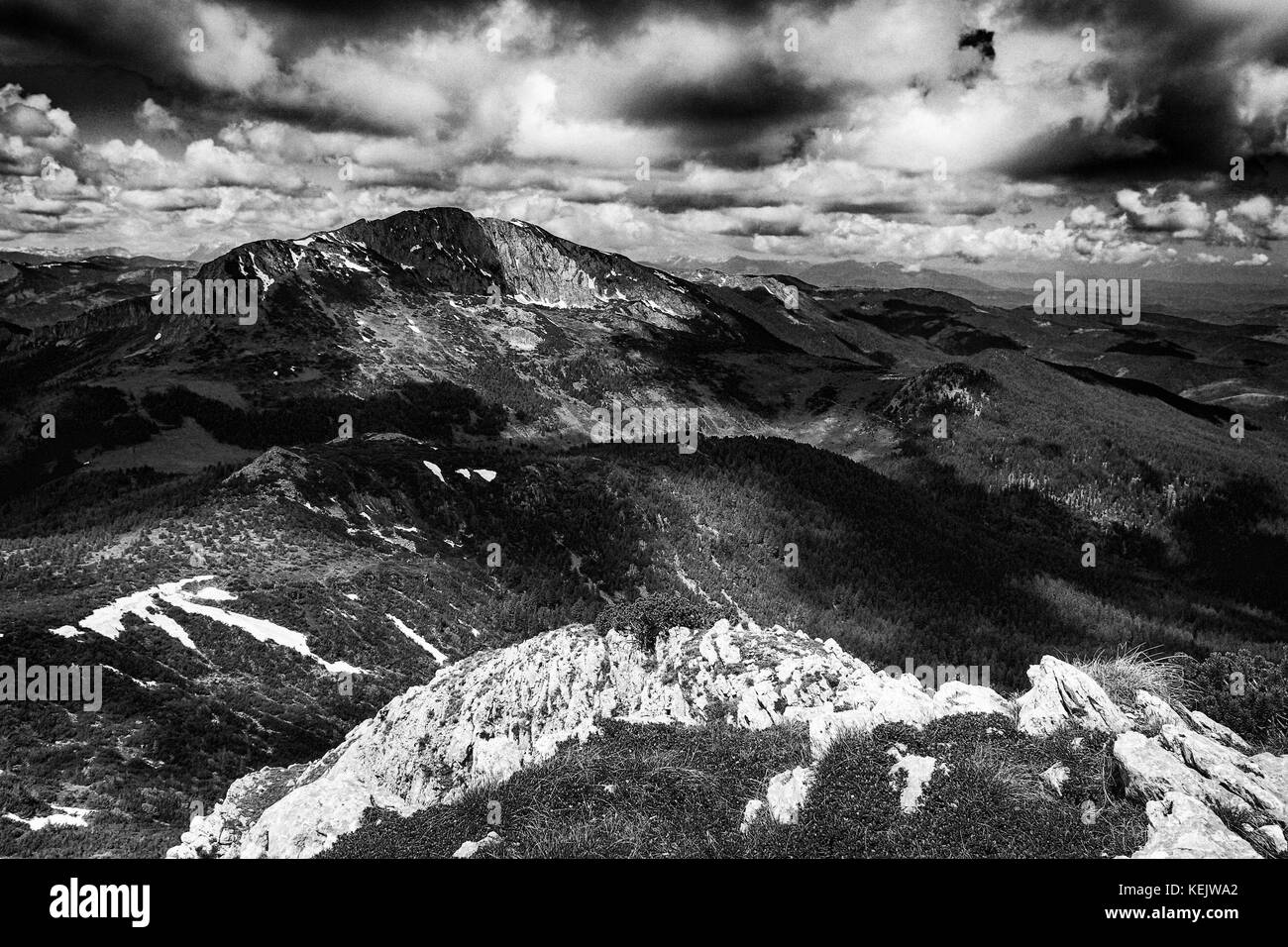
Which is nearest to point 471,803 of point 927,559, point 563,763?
point 563,763

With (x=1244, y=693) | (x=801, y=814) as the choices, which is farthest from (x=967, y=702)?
(x=801, y=814)

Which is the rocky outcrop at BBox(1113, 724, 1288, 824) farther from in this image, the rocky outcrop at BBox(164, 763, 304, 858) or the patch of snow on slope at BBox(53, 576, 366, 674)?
the patch of snow on slope at BBox(53, 576, 366, 674)

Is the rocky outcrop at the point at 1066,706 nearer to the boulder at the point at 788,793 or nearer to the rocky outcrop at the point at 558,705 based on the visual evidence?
the rocky outcrop at the point at 558,705

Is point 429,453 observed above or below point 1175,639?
above

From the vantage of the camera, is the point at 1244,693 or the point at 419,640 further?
the point at 419,640

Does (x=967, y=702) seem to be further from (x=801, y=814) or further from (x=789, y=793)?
(x=801, y=814)
